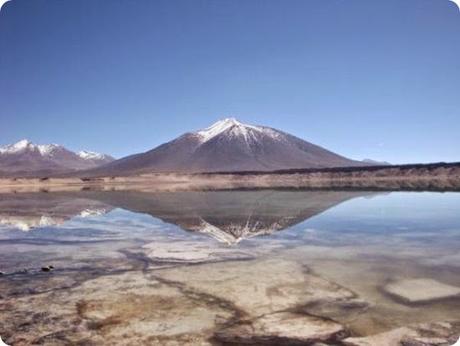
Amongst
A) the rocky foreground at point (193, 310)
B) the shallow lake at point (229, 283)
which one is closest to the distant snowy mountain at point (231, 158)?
the shallow lake at point (229, 283)

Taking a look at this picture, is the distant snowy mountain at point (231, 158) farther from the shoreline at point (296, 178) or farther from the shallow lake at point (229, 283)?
the shallow lake at point (229, 283)

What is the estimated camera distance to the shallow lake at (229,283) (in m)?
7.07

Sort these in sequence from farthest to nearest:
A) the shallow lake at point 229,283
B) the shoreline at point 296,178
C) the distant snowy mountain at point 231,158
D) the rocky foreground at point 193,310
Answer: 1. the distant snowy mountain at point 231,158
2. the shoreline at point 296,178
3. the shallow lake at point 229,283
4. the rocky foreground at point 193,310

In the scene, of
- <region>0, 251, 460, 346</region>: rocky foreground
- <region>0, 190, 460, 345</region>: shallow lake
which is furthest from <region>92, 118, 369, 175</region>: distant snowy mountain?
<region>0, 251, 460, 346</region>: rocky foreground

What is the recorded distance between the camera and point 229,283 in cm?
972

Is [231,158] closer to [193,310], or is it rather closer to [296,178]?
[296,178]

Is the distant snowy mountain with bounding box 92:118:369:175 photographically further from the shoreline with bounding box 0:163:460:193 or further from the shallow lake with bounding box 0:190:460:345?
the shallow lake with bounding box 0:190:460:345

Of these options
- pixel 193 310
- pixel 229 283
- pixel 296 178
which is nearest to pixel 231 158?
pixel 296 178

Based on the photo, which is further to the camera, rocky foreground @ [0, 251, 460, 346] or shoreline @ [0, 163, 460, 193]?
shoreline @ [0, 163, 460, 193]

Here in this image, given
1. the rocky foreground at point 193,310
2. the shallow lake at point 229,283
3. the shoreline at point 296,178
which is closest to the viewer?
the rocky foreground at point 193,310

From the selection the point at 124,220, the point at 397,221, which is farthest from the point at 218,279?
the point at 124,220

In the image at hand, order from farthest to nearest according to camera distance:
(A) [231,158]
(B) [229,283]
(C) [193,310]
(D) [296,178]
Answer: (A) [231,158], (D) [296,178], (B) [229,283], (C) [193,310]

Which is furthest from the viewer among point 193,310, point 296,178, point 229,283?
point 296,178

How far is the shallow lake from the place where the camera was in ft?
23.2
